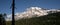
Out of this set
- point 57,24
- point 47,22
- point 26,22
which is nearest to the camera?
point 57,24

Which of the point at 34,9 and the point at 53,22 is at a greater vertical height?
the point at 34,9

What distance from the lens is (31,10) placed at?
2216cm

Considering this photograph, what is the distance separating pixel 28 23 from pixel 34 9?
378 cm

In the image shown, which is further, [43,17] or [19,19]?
[19,19]

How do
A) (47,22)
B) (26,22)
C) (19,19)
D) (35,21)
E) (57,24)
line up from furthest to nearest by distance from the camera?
(19,19) → (26,22) → (35,21) → (47,22) → (57,24)

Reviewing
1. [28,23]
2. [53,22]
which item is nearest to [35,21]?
[28,23]

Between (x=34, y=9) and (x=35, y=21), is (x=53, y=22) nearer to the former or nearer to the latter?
(x=35, y=21)

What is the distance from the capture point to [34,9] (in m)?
22.2

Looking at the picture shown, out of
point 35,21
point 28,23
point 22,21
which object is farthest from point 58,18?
point 22,21

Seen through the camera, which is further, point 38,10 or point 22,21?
point 38,10

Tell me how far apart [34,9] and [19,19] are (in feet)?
8.74

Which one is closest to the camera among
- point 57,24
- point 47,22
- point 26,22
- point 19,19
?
point 57,24

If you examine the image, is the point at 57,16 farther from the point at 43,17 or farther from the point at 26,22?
the point at 26,22

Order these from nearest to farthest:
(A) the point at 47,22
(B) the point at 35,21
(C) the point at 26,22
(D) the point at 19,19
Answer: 1. (A) the point at 47,22
2. (B) the point at 35,21
3. (C) the point at 26,22
4. (D) the point at 19,19
